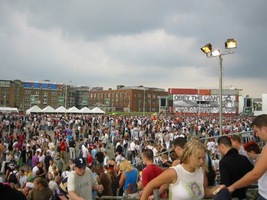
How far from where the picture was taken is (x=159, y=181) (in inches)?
106

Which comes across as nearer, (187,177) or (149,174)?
(187,177)

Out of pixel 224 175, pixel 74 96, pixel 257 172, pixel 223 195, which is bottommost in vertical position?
pixel 224 175

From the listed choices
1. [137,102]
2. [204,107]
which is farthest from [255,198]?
[137,102]

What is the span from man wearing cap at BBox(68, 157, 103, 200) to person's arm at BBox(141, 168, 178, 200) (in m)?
1.58

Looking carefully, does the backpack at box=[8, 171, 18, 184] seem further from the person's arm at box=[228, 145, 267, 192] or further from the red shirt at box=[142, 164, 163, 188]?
the person's arm at box=[228, 145, 267, 192]

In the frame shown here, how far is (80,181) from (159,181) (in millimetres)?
1864

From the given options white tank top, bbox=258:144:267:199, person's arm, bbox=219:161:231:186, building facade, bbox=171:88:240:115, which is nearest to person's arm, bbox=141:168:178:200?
white tank top, bbox=258:144:267:199

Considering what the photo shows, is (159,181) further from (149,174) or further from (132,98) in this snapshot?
(132,98)

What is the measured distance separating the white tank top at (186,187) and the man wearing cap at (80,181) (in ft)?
5.55

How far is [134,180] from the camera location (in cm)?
641

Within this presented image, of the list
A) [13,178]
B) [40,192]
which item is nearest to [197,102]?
[13,178]

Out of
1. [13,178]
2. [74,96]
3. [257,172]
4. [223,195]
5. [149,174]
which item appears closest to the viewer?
[223,195]

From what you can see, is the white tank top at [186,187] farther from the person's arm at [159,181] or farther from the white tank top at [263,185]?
the white tank top at [263,185]

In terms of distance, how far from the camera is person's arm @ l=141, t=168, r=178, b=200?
2668 mm
